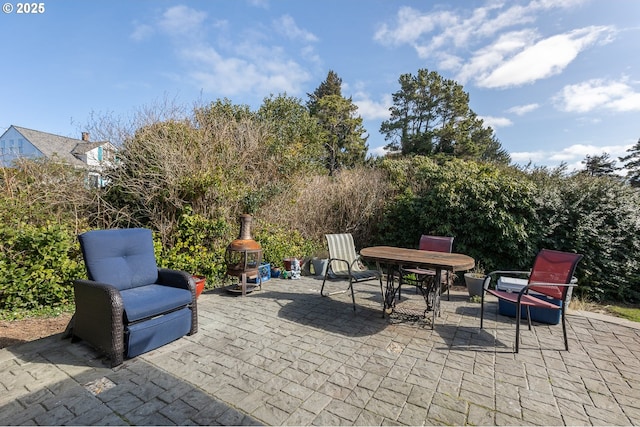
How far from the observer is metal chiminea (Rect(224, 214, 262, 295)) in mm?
4387

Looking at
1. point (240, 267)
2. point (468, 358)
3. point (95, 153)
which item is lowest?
point (468, 358)

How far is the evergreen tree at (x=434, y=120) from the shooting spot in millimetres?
20469

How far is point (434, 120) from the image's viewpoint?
72.1 ft

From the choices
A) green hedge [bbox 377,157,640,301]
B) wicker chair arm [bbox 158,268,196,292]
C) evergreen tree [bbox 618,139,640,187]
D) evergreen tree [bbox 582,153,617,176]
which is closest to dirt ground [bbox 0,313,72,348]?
wicker chair arm [bbox 158,268,196,292]

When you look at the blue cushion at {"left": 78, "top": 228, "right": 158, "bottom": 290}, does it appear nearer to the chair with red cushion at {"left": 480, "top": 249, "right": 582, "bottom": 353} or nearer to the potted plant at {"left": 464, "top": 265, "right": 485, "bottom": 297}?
the chair with red cushion at {"left": 480, "top": 249, "right": 582, "bottom": 353}

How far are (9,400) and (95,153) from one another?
448 cm

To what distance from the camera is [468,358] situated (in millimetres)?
2627

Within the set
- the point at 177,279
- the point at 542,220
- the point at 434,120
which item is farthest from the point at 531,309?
the point at 434,120

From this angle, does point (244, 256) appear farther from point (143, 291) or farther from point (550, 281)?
point (550, 281)

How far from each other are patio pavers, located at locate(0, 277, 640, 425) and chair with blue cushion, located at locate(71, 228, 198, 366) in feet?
0.50

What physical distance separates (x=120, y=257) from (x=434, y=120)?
23.4 meters

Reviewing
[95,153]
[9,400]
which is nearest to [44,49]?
[95,153]

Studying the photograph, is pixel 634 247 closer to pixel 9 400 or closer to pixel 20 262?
pixel 9 400

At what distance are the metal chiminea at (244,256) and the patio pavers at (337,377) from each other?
3.28 ft
